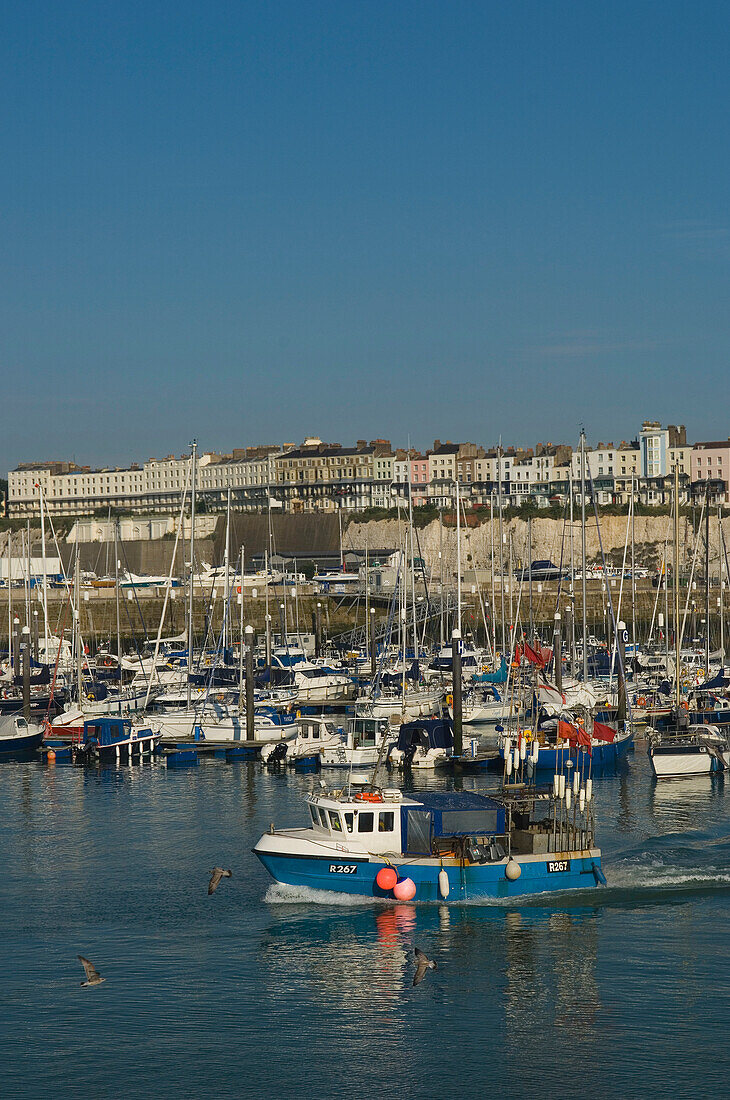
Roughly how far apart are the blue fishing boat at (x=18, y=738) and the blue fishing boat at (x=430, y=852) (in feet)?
70.8

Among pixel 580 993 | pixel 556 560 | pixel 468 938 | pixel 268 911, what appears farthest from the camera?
pixel 556 560

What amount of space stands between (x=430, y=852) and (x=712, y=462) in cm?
13638

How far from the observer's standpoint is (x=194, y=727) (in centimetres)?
4406

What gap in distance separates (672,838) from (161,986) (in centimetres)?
1302

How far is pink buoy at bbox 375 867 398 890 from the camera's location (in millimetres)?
23344

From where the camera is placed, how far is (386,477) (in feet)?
540

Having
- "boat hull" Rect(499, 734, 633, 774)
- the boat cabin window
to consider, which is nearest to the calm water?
"boat hull" Rect(499, 734, 633, 774)

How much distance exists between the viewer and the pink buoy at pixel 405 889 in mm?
23281

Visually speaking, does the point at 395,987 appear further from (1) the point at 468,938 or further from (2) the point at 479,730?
(2) the point at 479,730

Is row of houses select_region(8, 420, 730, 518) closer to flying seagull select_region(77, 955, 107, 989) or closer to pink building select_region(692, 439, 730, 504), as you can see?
pink building select_region(692, 439, 730, 504)

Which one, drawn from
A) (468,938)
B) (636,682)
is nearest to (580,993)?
(468,938)

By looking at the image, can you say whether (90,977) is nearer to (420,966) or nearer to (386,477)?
(420,966)

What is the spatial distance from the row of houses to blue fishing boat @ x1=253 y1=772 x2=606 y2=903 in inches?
4434

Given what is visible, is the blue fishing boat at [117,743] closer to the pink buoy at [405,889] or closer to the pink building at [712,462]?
the pink buoy at [405,889]
